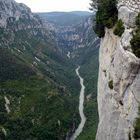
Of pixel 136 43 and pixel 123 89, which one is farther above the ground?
pixel 136 43

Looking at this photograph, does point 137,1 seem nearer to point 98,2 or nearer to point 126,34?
point 126,34

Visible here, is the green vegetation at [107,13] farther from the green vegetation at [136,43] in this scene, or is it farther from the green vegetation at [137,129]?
the green vegetation at [137,129]

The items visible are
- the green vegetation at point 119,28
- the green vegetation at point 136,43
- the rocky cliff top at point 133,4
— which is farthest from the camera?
the green vegetation at point 119,28

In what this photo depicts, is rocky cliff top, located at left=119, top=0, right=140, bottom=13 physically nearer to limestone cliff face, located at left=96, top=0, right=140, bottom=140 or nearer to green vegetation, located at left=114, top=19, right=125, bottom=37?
limestone cliff face, located at left=96, top=0, right=140, bottom=140

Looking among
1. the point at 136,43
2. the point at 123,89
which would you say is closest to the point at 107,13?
the point at 136,43

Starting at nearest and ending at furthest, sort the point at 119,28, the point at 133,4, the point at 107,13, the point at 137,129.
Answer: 1. the point at 137,129
2. the point at 133,4
3. the point at 119,28
4. the point at 107,13

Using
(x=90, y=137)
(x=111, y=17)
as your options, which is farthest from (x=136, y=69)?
(x=90, y=137)

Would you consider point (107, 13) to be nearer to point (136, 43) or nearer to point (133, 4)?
point (133, 4)

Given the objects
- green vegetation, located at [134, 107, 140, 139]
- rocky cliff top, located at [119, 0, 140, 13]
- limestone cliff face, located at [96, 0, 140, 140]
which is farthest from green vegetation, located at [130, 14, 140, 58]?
green vegetation, located at [134, 107, 140, 139]

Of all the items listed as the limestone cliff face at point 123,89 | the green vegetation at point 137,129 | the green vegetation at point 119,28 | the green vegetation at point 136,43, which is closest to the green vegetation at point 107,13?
the limestone cliff face at point 123,89
